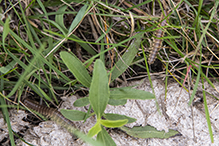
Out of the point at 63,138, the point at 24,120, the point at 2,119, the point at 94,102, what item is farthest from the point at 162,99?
the point at 2,119

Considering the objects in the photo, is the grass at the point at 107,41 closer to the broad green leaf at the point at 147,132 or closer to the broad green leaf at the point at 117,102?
the broad green leaf at the point at 117,102

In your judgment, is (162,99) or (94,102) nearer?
(94,102)

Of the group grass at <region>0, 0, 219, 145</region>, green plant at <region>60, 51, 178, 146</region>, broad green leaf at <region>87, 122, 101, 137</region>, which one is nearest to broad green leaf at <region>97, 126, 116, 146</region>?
green plant at <region>60, 51, 178, 146</region>

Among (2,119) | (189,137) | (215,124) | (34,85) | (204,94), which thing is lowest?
(189,137)

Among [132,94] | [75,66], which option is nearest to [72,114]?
[75,66]

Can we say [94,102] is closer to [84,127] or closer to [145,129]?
[84,127]

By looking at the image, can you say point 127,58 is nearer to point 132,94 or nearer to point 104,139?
point 132,94

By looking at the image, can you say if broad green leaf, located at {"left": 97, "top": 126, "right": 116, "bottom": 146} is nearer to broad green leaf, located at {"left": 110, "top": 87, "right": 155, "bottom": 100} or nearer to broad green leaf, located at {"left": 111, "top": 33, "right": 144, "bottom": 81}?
broad green leaf, located at {"left": 110, "top": 87, "right": 155, "bottom": 100}
